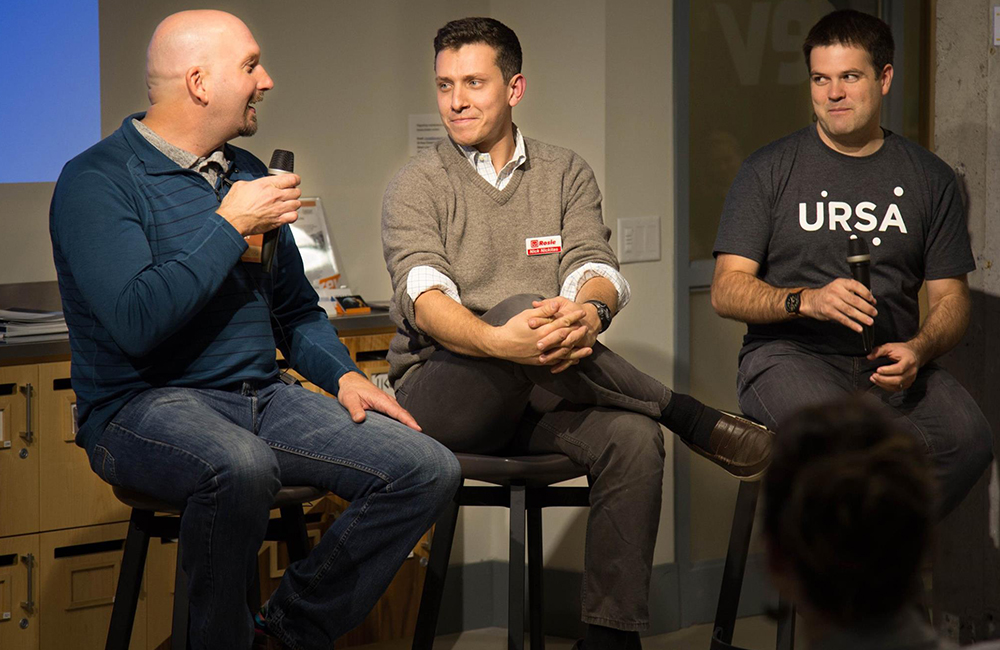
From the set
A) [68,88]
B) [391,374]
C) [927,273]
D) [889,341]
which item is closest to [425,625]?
[391,374]

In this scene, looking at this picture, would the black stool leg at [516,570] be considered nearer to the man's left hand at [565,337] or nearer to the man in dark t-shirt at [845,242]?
the man's left hand at [565,337]

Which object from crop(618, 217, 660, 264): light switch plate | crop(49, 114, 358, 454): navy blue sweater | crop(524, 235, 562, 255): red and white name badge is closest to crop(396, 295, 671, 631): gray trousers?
crop(524, 235, 562, 255): red and white name badge

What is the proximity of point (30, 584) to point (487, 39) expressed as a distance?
176 centimetres

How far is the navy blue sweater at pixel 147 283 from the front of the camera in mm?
2150

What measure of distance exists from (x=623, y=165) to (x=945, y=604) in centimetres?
159

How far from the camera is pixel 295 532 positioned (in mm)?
2479

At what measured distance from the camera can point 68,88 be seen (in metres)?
3.18

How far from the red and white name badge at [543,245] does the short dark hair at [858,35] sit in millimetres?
826

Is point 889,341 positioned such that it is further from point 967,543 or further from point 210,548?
point 210,548

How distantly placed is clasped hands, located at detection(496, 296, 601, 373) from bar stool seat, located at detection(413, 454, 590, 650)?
217mm

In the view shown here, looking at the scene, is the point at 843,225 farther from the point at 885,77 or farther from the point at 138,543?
the point at 138,543

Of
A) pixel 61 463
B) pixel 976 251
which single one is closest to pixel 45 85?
pixel 61 463

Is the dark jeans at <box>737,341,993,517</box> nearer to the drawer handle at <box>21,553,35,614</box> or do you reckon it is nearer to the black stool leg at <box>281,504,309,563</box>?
the black stool leg at <box>281,504,309,563</box>

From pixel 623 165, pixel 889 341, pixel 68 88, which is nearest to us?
pixel 889 341
